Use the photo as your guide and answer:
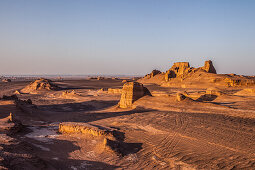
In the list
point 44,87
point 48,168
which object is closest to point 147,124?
point 48,168

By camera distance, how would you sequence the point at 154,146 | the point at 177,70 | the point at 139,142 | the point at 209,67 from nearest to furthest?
the point at 154,146 < the point at 139,142 < the point at 209,67 < the point at 177,70

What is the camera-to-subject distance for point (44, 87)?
1463 inches

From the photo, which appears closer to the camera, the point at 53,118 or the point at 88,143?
the point at 88,143

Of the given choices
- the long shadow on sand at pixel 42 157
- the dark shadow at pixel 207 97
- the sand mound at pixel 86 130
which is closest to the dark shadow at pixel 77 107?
the dark shadow at pixel 207 97

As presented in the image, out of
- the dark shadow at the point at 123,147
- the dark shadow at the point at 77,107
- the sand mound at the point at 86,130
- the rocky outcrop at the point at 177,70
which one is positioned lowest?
the dark shadow at the point at 77,107

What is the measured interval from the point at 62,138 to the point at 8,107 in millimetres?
7285

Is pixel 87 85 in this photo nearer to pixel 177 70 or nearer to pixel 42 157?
pixel 177 70

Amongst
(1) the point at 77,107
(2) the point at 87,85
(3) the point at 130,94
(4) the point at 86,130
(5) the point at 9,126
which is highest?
(3) the point at 130,94

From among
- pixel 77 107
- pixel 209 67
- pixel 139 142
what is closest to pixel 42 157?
pixel 139 142

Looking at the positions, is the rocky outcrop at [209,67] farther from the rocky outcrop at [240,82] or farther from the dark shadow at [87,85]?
the dark shadow at [87,85]

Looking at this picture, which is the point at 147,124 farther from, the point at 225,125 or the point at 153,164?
the point at 153,164

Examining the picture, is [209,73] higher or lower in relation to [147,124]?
higher

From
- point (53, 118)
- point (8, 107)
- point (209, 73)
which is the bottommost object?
point (53, 118)

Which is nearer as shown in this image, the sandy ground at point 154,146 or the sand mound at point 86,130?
the sandy ground at point 154,146
